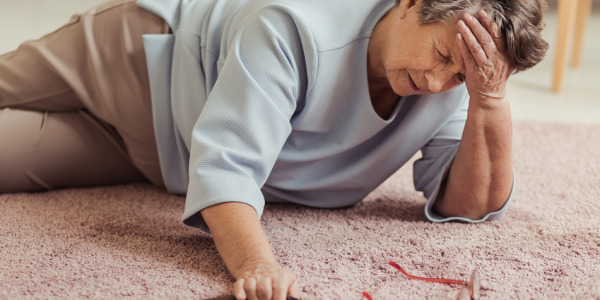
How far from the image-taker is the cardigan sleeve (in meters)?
1.19

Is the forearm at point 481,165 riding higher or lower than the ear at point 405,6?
lower

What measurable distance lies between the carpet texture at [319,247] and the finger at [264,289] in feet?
0.35

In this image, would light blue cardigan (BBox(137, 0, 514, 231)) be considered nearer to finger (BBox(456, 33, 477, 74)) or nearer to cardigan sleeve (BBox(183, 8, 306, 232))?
cardigan sleeve (BBox(183, 8, 306, 232))

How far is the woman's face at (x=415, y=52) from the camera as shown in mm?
1213

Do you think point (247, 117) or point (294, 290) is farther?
point (247, 117)

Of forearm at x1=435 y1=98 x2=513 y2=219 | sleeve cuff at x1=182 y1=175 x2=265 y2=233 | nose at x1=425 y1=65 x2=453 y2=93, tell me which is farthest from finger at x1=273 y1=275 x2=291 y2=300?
forearm at x1=435 y1=98 x2=513 y2=219

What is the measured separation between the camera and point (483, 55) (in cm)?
123

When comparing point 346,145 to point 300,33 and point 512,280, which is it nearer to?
point 300,33

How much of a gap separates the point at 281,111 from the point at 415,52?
246 millimetres

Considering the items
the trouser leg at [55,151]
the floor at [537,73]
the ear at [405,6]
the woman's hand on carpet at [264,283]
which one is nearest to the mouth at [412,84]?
the ear at [405,6]

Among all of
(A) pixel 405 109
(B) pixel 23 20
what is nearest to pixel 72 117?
(A) pixel 405 109

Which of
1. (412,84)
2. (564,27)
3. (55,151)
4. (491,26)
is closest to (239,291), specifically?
(412,84)

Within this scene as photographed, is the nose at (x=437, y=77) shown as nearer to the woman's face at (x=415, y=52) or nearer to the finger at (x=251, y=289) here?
the woman's face at (x=415, y=52)

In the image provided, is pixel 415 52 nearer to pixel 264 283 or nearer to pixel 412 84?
pixel 412 84
